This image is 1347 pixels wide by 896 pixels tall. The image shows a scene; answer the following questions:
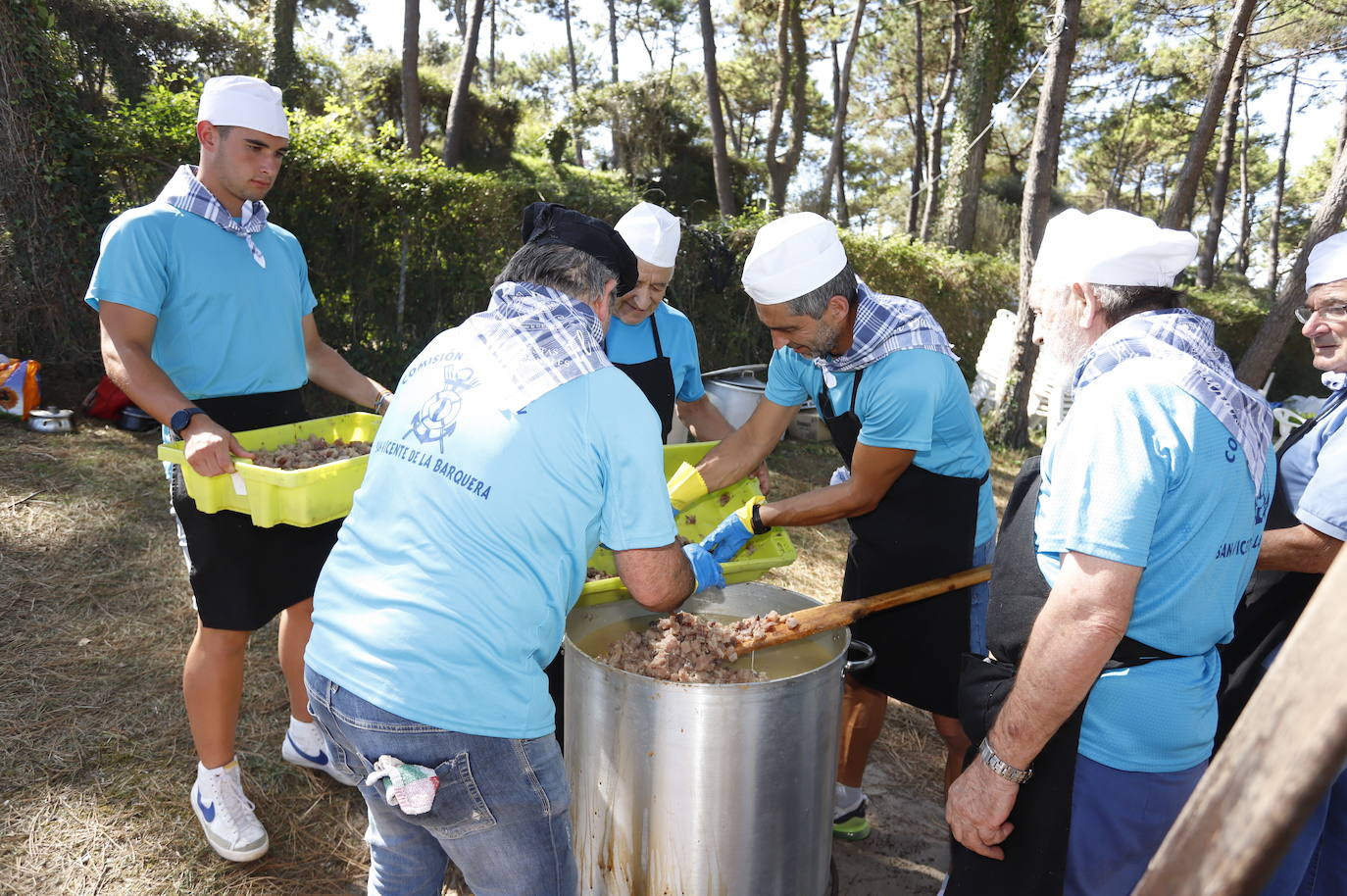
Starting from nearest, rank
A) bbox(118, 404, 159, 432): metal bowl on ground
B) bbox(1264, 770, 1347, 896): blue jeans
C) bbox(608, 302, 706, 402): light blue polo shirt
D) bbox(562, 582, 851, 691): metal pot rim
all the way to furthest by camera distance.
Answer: bbox(562, 582, 851, 691): metal pot rim
bbox(1264, 770, 1347, 896): blue jeans
bbox(608, 302, 706, 402): light blue polo shirt
bbox(118, 404, 159, 432): metal bowl on ground

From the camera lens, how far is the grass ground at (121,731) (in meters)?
2.57

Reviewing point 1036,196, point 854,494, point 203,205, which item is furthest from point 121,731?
point 1036,196

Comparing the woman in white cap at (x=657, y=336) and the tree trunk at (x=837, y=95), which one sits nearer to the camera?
the woman in white cap at (x=657, y=336)

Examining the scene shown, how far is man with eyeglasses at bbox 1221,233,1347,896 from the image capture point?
2.03 m

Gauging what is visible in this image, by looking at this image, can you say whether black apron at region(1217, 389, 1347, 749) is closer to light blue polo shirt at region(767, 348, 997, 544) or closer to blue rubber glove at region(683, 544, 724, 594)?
light blue polo shirt at region(767, 348, 997, 544)

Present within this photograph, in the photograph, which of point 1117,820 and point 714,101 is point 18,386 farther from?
point 714,101

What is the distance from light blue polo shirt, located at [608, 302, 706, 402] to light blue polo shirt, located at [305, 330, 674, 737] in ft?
5.58

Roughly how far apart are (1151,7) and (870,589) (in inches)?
636

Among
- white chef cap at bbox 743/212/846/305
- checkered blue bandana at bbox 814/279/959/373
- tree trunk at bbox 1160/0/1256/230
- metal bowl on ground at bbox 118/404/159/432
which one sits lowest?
metal bowl on ground at bbox 118/404/159/432

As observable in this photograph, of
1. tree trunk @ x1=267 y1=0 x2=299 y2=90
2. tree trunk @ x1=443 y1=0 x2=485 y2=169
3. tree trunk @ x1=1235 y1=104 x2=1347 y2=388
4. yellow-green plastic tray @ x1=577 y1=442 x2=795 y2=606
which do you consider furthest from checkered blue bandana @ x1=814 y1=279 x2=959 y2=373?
tree trunk @ x1=267 y1=0 x2=299 y2=90

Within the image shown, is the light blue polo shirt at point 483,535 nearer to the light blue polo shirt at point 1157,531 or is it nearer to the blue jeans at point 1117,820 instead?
the light blue polo shirt at point 1157,531

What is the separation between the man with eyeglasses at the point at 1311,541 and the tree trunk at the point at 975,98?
1097 centimetres

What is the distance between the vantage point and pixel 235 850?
101 inches

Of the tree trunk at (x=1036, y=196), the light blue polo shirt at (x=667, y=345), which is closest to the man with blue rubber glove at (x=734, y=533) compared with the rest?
A: the light blue polo shirt at (x=667, y=345)
